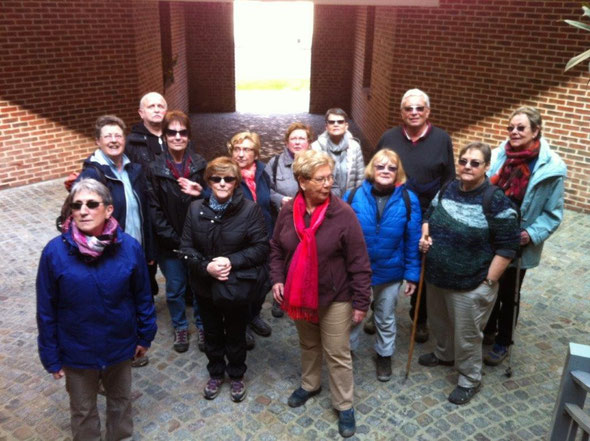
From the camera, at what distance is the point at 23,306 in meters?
5.33

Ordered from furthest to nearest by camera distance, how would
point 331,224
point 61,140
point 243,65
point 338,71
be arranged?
point 243,65
point 338,71
point 61,140
point 331,224

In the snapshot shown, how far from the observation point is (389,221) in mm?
3879

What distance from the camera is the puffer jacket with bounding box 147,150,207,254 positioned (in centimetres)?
425

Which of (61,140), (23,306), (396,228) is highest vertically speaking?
(396,228)

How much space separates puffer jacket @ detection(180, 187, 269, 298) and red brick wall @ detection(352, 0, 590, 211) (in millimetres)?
6038

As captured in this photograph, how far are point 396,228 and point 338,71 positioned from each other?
1186 cm

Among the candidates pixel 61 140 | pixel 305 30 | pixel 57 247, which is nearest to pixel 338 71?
pixel 61 140

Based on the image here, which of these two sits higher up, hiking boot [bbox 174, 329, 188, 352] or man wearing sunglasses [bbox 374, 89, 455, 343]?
man wearing sunglasses [bbox 374, 89, 455, 343]

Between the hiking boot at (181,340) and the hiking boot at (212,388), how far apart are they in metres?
0.62

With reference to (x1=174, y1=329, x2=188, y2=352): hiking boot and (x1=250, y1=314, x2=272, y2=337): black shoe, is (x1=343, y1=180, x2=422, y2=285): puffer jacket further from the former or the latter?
(x1=174, y1=329, x2=188, y2=352): hiking boot

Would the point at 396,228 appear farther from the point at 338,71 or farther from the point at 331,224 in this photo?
the point at 338,71

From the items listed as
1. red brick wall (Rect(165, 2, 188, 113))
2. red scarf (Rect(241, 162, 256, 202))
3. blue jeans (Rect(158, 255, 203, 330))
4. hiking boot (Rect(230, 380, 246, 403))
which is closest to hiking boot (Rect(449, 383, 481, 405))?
hiking boot (Rect(230, 380, 246, 403))

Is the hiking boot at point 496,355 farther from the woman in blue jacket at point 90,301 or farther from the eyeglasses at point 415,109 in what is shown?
the woman in blue jacket at point 90,301

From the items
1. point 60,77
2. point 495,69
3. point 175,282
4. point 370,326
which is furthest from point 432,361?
point 60,77
